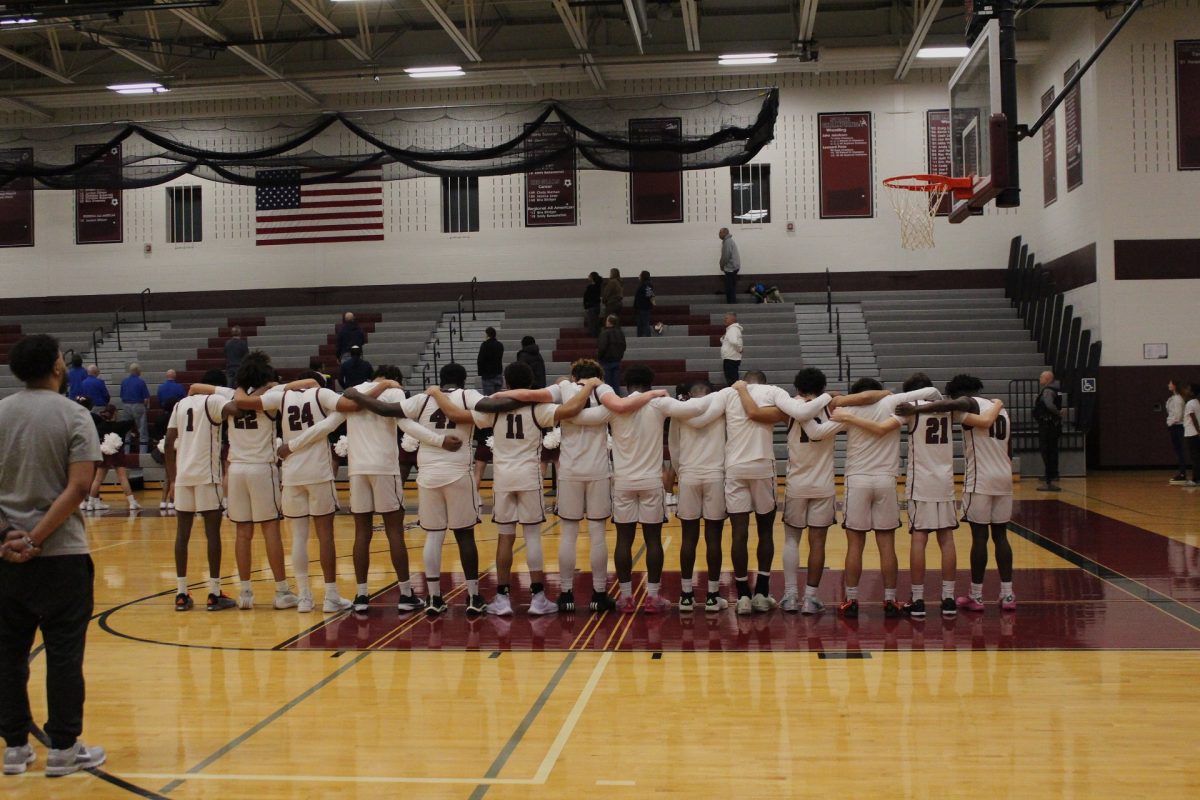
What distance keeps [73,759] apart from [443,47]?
20281 millimetres

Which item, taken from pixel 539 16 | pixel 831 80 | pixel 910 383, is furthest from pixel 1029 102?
pixel 910 383

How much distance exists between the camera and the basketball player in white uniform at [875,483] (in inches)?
300

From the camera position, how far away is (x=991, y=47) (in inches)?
385

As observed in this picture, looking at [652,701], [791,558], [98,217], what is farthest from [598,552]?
[98,217]

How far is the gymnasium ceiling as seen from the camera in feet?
68.1

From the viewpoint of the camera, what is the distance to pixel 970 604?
25.9 feet

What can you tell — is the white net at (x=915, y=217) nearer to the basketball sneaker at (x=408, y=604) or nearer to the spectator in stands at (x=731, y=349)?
the spectator in stands at (x=731, y=349)

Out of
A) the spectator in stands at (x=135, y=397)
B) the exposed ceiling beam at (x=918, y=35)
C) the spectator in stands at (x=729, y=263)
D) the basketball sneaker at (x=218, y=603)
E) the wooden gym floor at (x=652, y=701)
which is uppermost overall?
the exposed ceiling beam at (x=918, y=35)

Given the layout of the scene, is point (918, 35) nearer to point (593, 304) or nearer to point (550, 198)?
point (593, 304)

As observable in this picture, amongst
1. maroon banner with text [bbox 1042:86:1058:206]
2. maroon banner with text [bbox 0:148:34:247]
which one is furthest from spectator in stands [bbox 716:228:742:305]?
maroon banner with text [bbox 0:148:34:247]

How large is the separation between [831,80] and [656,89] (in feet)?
12.2

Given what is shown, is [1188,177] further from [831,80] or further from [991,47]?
[991,47]

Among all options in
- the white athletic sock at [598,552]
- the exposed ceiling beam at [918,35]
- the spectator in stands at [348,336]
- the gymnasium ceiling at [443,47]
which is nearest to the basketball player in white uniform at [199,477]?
the white athletic sock at [598,552]

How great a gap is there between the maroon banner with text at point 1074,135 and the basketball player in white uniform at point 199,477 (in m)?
16.0
